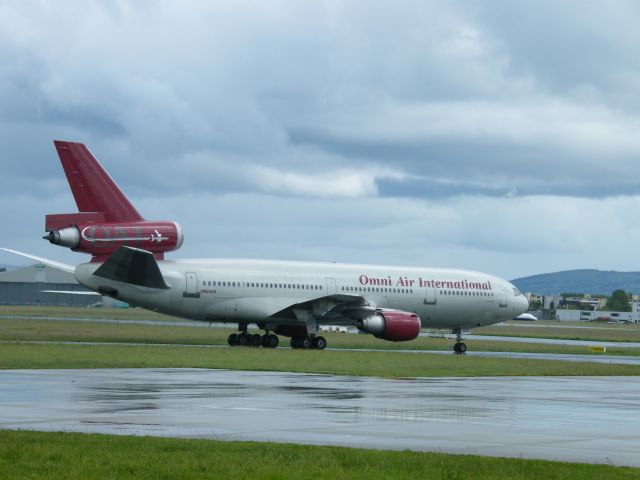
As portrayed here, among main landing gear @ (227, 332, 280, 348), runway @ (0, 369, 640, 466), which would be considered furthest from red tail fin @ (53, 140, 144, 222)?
runway @ (0, 369, 640, 466)

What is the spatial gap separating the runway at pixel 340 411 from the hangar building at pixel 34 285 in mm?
155321

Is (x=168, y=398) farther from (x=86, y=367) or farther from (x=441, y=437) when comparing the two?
(x=86, y=367)

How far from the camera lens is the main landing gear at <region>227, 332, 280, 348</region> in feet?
179

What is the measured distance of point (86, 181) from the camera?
49219 mm

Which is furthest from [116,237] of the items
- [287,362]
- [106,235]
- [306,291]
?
[287,362]

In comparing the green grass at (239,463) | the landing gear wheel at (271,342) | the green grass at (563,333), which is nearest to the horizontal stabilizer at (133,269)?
the landing gear wheel at (271,342)

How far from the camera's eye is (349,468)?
14.2 m

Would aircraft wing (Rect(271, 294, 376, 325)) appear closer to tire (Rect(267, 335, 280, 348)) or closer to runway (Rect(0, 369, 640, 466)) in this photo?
tire (Rect(267, 335, 280, 348))

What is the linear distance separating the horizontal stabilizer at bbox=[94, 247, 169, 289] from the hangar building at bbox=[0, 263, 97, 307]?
438ft

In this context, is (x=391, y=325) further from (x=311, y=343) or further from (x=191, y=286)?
(x=191, y=286)

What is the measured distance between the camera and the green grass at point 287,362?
35719 mm

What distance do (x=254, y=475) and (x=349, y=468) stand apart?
1314 millimetres

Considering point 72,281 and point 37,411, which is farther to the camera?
point 72,281

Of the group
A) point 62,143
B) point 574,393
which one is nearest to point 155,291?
point 62,143
